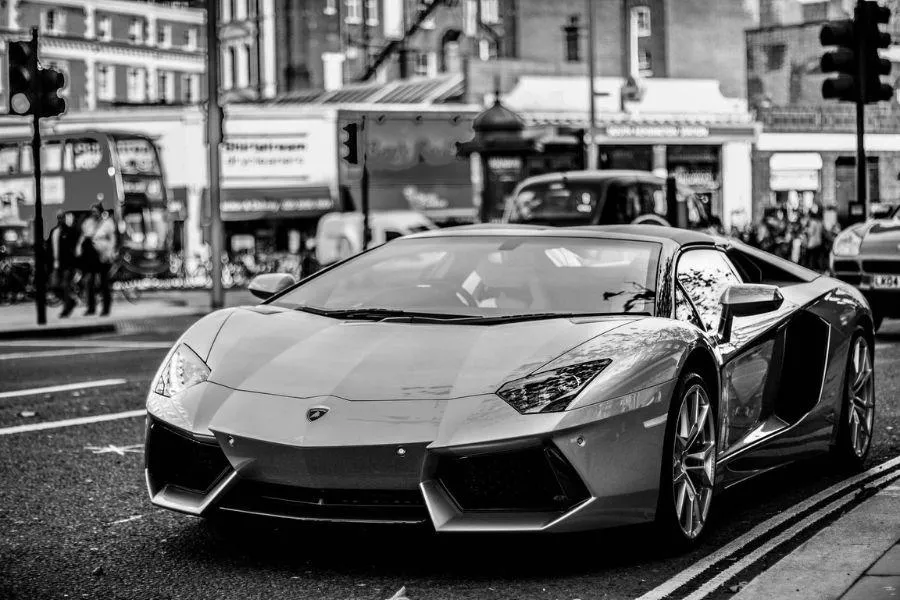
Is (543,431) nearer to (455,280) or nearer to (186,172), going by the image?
(455,280)

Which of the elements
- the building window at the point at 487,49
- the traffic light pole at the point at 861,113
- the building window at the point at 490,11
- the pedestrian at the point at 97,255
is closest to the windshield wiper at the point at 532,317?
the traffic light pole at the point at 861,113

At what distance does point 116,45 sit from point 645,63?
38.9 m

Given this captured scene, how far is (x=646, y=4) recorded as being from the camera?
66562 millimetres

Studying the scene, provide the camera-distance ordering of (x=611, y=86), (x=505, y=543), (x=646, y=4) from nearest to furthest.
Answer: (x=505, y=543) → (x=611, y=86) → (x=646, y=4)

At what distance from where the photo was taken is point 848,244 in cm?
1460

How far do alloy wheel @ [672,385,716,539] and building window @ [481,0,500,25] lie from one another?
65.3 m

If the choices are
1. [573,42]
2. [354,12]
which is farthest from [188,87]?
[573,42]

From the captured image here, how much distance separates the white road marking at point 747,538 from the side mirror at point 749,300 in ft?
2.48

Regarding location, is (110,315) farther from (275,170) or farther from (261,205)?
(261,205)

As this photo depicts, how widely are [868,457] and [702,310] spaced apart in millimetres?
2016

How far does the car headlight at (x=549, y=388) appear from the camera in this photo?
15.0 ft

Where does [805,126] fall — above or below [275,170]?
above

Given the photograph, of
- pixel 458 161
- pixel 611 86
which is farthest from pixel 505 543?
pixel 611 86

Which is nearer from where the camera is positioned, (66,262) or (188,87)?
(66,262)
